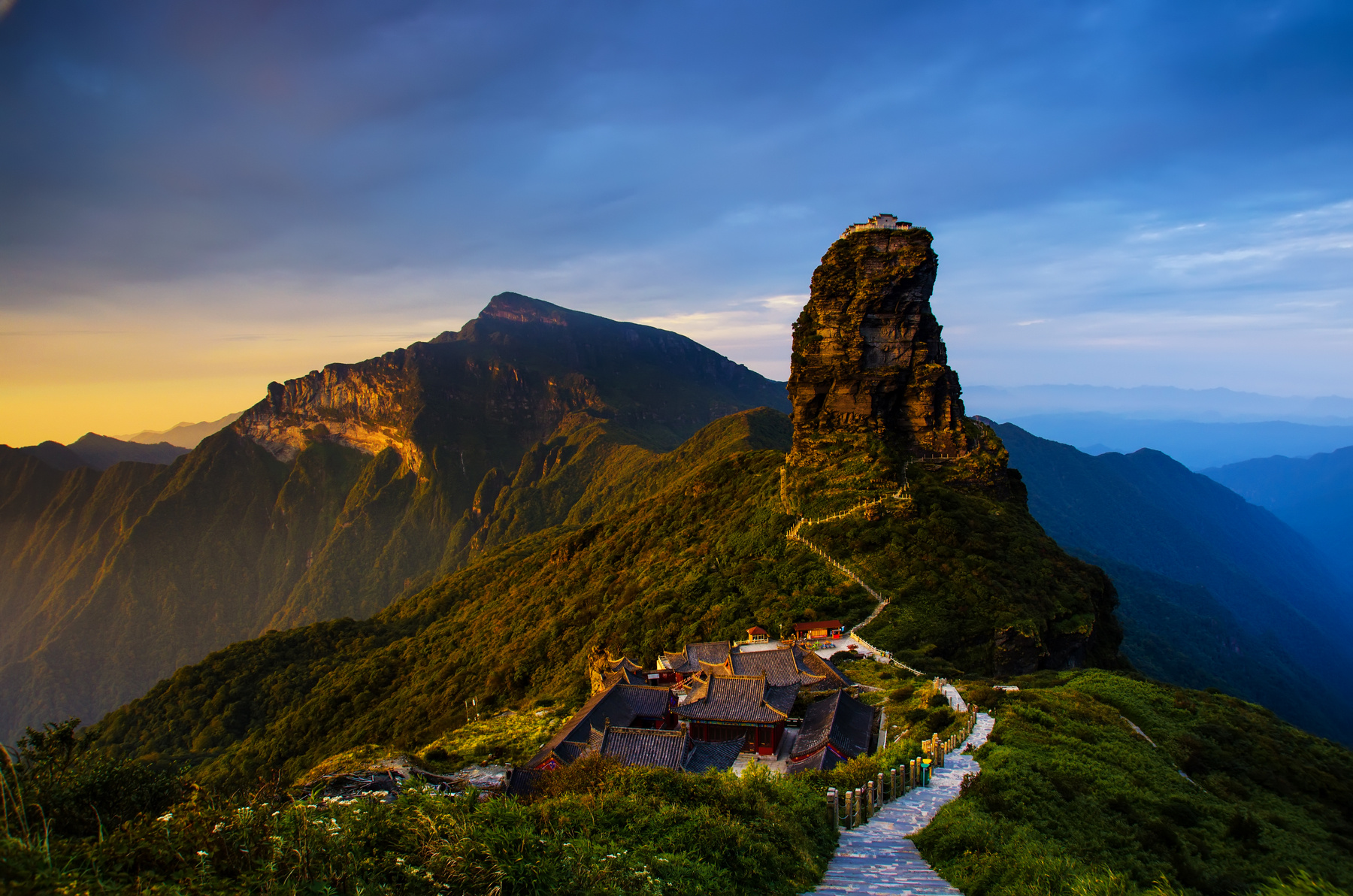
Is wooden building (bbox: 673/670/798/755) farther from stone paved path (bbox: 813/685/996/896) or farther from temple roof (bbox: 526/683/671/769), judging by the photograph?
stone paved path (bbox: 813/685/996/896)

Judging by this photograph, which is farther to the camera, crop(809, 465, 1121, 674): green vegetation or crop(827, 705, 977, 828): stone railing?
crop(809, 465, 1121, 674): green vegetation

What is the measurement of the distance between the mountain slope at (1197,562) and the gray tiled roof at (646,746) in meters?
93.2

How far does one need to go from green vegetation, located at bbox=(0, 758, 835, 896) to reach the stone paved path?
484mm

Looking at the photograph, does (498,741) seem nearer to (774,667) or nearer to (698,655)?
(698,655)

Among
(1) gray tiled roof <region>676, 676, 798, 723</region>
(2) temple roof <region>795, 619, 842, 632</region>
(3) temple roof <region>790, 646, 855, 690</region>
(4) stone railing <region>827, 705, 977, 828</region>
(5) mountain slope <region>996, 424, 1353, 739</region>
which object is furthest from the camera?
(5) mountain slope <region>996, 424, 1353, 739</region>

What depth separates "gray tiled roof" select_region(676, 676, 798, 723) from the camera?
92.5 feet

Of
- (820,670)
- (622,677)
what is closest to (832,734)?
(820,670)

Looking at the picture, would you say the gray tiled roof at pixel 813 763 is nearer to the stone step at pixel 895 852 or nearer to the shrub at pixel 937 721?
the shrub at pixel 937 721

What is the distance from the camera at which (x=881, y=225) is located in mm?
59531

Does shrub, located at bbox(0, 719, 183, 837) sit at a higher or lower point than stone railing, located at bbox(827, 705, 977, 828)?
higher

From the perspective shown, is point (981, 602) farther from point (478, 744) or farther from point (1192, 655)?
point (1192, 655)

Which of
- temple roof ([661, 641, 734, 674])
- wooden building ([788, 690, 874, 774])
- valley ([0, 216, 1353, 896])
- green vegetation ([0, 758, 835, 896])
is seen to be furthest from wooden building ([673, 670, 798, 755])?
green vegetation ([0, 758, 835, 896])

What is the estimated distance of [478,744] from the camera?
33281 millimetres

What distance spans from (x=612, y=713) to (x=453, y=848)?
21861 mm
